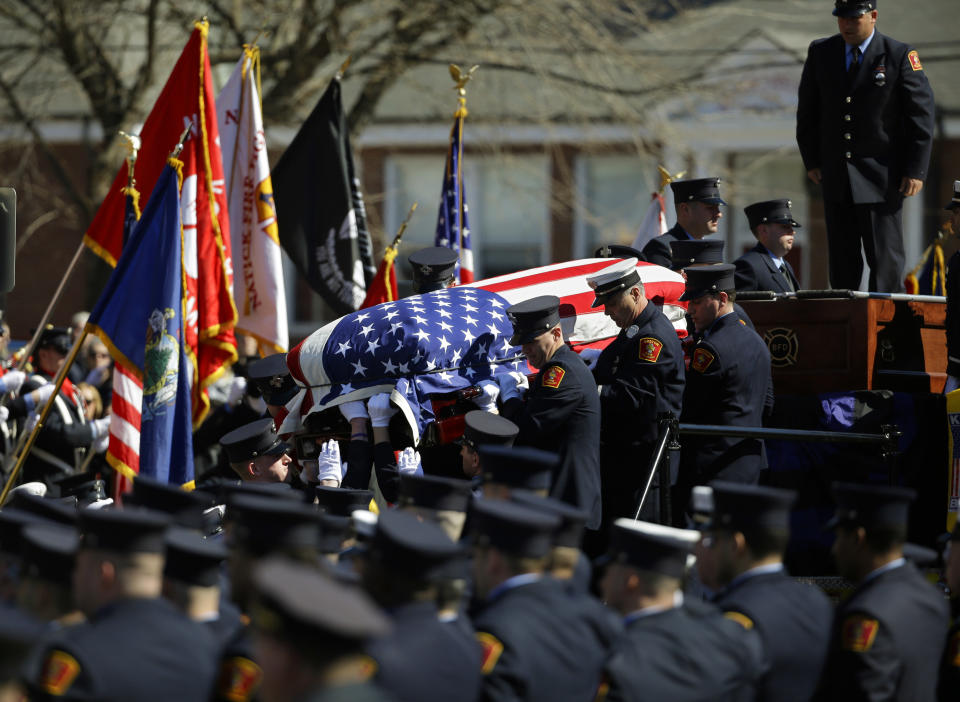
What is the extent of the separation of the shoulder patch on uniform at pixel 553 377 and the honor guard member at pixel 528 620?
2.22 meters

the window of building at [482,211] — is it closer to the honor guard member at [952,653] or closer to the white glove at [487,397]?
the white glove at [487,397]

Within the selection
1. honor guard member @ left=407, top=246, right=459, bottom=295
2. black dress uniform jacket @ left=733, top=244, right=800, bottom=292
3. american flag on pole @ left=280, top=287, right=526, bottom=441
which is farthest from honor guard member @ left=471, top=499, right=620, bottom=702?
black dress uniform jacket @ left=733, top=244, right=800, bottom=292

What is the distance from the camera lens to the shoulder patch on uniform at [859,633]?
447 cm

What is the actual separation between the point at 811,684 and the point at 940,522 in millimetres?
3318

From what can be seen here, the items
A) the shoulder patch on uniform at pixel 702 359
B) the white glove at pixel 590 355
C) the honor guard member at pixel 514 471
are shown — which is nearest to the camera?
the honor guard member at pixel 514 471

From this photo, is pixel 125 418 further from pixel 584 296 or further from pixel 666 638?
pixel 666 638

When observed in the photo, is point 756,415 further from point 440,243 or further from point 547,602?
point 440,243

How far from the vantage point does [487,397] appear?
280 inches

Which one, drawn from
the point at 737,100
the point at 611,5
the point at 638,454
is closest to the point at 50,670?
the point at 638,454

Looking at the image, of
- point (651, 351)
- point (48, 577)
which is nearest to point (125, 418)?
point (651, 351)

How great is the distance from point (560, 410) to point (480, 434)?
→ 39cm

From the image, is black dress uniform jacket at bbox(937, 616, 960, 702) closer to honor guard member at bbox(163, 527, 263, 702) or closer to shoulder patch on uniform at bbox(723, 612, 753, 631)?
shoulder patch on uniform at bbox(723, 612, 753, 631)

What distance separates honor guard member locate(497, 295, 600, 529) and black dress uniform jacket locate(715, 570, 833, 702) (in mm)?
2076

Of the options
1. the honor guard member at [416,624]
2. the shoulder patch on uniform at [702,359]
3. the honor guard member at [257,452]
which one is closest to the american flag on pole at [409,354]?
the honor guard member at [257,452]
